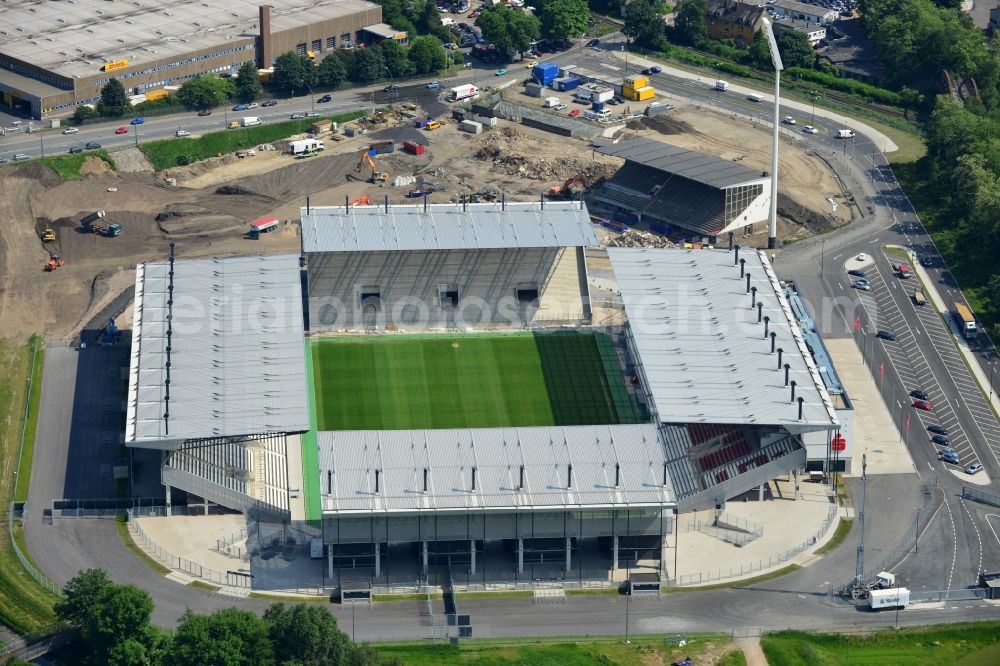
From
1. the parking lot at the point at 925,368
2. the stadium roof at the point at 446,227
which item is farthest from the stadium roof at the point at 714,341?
the parking lot at the point at 925,368

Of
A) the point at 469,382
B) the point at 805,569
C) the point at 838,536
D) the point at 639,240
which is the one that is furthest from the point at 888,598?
the point at 639,240

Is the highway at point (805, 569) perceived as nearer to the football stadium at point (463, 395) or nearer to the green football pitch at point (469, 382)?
the football stadium at point (463, 395)

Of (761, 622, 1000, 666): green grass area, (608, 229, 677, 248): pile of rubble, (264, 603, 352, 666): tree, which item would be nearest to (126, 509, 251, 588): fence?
(264, 603, 352, 666): tree

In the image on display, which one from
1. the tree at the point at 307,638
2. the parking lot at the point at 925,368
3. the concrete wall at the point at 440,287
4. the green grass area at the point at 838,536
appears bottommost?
the tree at the point at 307,638

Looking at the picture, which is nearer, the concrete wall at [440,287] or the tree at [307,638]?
the tree at [307,638]

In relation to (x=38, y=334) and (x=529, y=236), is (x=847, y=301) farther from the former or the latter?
(x=38, y=334)

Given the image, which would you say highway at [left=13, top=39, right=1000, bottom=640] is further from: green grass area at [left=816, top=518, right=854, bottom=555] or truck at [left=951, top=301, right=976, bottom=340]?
truck at [left=951, top=301, right=976, bottom=340]

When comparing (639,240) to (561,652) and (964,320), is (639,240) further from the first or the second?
(561,652)

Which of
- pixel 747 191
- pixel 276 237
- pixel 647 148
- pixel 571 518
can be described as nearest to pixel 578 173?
pixel 647 148
